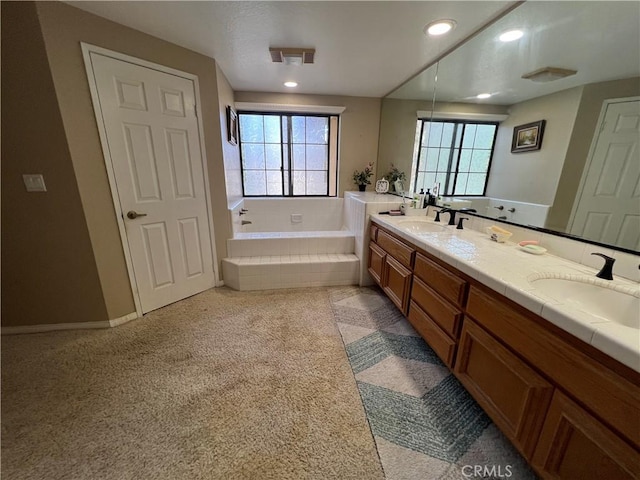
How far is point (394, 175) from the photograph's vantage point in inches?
137

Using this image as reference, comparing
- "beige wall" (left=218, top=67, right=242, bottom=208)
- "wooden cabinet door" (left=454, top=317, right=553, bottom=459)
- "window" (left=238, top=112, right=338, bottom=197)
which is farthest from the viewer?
"window" (left=238, top=112, right=338, bottom=197)

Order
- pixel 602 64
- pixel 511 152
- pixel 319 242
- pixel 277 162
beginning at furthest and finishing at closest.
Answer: pixel 277 162 < pixel 319 242 < pixel 511 152 < pixel 602 64

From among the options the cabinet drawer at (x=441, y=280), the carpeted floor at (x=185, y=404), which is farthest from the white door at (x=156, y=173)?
the cabinet drawer at (x=441, y=280)

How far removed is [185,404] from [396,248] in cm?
171

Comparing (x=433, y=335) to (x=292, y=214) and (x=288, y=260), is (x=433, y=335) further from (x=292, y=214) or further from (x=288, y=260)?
(x=292, y=214)

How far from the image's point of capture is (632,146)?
3.56ft

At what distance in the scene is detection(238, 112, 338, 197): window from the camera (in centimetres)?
369

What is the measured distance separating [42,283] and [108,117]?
1.32 meters

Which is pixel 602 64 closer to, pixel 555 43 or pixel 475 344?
pixel 555 43

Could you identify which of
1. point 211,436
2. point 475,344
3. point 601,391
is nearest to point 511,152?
point 475,344

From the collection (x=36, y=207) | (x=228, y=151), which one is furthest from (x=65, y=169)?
(x=228, y=151)

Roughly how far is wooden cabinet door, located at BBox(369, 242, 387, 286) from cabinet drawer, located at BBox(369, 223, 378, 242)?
55 mm

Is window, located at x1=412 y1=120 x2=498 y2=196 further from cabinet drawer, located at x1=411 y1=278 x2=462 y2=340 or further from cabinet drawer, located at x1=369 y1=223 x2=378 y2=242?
cabinet drawer, located at x1=411 y1=278 x2=462 y2=340

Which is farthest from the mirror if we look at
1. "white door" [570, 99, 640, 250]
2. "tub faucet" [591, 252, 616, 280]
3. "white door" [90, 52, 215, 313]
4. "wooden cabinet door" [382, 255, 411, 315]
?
"white door" [90, 52, 215, 313]
